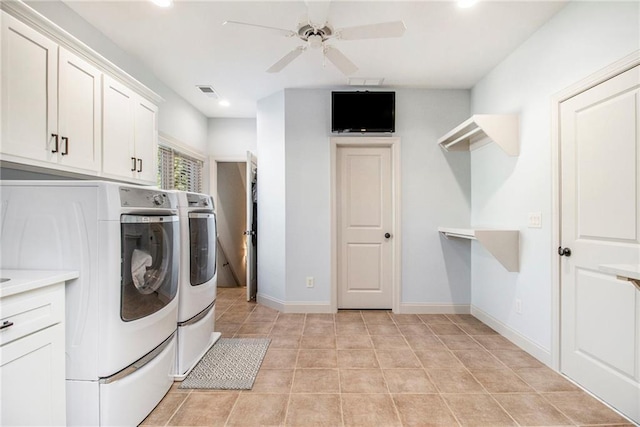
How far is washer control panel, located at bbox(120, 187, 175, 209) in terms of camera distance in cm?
154

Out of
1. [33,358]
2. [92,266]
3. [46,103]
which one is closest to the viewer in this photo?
[33,358]

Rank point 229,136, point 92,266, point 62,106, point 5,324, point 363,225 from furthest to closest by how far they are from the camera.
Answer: point 229,136
point 363,225
point 62,106
point 92,266
point 5,324

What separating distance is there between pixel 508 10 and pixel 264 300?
3.71m

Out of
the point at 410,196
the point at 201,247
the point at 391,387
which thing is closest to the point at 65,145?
the point at 201,247

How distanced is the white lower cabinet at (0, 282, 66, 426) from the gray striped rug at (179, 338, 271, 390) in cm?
80

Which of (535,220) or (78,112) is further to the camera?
(535,220)

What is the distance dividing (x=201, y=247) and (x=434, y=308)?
2693 mm

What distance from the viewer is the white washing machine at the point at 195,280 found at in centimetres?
211

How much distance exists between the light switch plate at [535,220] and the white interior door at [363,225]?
1458 millimetres

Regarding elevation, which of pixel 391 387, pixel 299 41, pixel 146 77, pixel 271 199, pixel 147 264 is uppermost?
pixel 299 41

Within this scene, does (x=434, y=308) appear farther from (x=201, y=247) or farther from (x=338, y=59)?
(x=338, y=59)

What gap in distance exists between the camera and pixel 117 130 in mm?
2178

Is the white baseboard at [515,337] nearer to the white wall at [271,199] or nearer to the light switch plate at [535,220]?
the light switch plate at [535,220]

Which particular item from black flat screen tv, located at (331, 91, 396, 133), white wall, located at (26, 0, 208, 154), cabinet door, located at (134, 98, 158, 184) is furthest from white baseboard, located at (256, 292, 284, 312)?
white wall, located at (26, 0, 208, 154)
